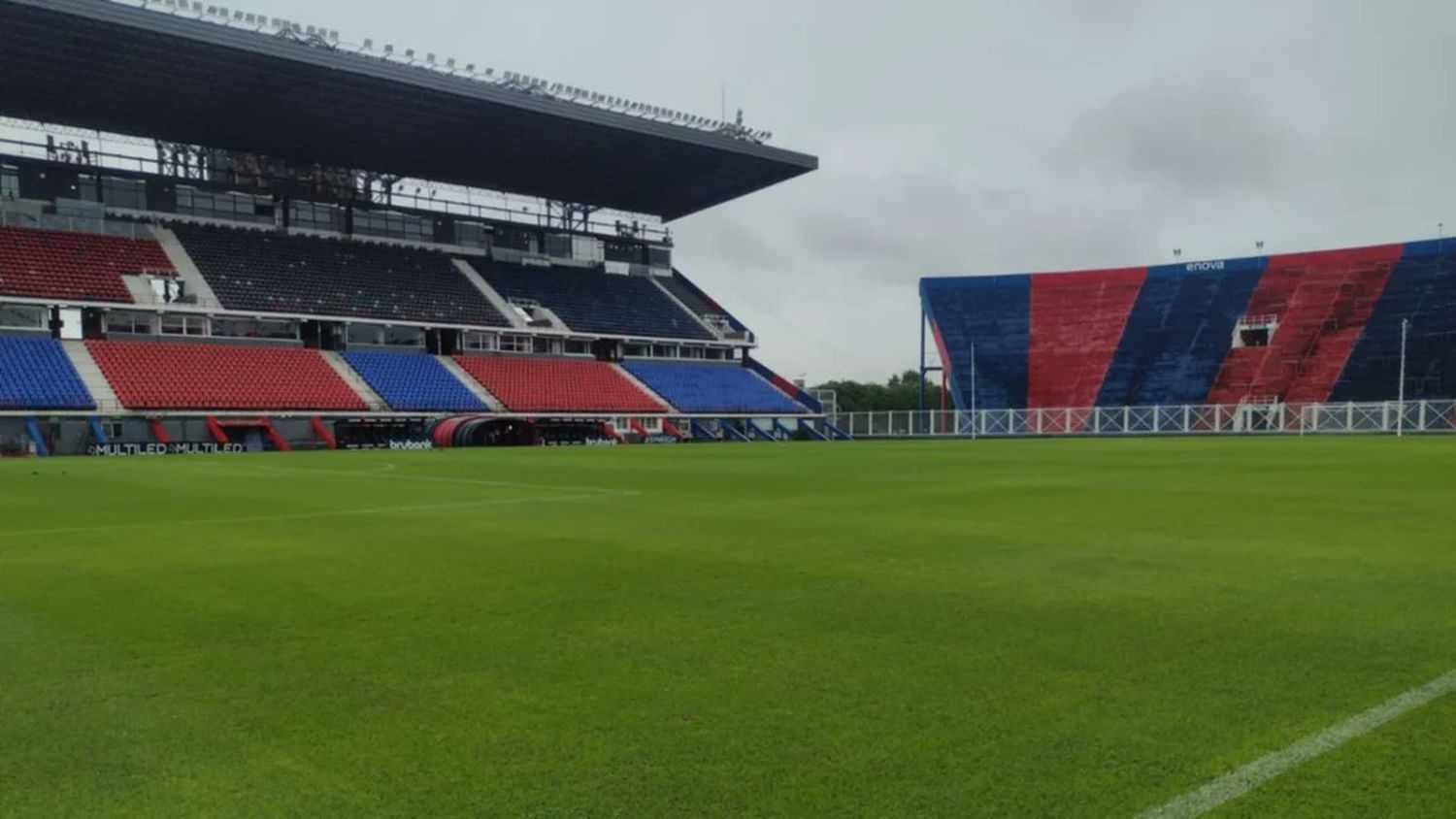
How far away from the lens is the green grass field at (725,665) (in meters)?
3.10

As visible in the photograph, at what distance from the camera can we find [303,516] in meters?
11.8

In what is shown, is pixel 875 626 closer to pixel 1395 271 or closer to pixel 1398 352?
pixel 1398 352

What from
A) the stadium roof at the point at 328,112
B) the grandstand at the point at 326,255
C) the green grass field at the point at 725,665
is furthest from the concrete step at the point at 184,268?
the green grass field at the point at 725,665

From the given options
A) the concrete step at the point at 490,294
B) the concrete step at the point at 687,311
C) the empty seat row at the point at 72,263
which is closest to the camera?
the empty seat row at the point at 72,263

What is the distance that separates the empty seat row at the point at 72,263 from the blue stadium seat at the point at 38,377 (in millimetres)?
2303

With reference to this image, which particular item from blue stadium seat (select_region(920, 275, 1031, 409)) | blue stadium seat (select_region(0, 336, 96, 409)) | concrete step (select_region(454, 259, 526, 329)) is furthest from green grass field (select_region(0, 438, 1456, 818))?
blue stadium seat (select_region(920, 275, 1031, 409))

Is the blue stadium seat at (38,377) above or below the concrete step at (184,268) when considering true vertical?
below

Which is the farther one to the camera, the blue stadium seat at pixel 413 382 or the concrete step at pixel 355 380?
the blue stadium seat at pixel 413 382

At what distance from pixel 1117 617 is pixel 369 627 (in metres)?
4.44

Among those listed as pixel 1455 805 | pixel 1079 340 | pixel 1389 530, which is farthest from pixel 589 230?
pixel 1455 805

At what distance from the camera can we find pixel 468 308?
5316cm

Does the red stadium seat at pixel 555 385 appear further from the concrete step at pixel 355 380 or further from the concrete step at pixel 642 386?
the concrete step at pixel 355 380

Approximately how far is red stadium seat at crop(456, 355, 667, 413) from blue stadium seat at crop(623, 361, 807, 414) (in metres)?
1.93

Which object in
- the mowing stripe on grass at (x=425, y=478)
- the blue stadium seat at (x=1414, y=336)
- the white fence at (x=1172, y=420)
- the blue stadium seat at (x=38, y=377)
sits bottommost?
the mowing stripe on grass at (x=425, y=478)
